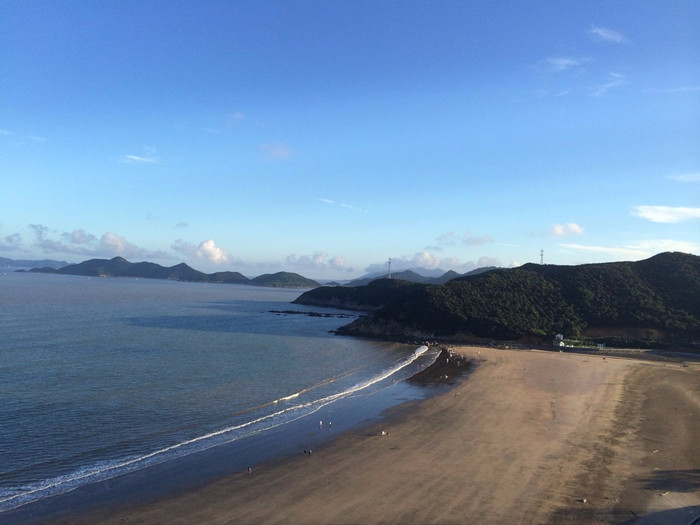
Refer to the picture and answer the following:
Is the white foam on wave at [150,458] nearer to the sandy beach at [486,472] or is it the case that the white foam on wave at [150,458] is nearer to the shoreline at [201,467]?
the shoreline at [201,467]

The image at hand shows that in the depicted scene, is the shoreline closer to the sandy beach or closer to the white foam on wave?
the white foam on wave

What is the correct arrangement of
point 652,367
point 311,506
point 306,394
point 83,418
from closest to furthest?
point 311,506 < point 83,418 < point 306,394 < point 652,367

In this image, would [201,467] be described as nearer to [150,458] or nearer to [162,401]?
[150,458]

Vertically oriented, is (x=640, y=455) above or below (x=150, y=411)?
above

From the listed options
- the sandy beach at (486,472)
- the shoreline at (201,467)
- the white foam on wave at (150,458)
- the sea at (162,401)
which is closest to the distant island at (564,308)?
the sea at (162,401)

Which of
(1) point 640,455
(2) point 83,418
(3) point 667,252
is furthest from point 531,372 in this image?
(3) point 667,252

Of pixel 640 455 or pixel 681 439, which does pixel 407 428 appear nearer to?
pixel 640 455

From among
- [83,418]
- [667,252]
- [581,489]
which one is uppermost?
[667,252]

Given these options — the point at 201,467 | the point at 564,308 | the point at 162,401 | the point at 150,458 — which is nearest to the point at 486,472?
the point at 201,467
